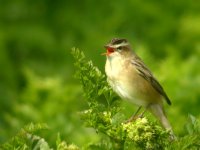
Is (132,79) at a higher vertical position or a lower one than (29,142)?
higher

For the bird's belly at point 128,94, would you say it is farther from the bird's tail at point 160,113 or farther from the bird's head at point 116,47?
the bird's head at point 116,47

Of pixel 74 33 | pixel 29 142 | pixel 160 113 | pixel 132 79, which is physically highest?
pixel 74 33

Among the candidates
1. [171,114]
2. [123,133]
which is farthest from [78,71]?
[171,114]

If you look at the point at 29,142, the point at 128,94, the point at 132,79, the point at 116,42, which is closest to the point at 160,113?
the point at 128,94

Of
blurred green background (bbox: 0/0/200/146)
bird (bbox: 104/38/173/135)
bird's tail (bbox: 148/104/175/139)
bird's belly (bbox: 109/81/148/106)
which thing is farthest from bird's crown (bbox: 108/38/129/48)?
blurred green background (bbox: 0/0/200/146)

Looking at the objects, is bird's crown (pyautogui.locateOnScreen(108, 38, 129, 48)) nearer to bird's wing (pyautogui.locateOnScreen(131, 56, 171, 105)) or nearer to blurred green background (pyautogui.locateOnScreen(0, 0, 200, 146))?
bird's wing (pyautogui.locateOnScreen(131, 56, 171, 105))

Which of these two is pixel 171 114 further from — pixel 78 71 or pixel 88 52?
pixel 88 52

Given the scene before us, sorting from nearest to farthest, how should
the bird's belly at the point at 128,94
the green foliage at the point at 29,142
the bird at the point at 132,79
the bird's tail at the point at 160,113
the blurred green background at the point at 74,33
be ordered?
the green foliage at the point at 29,142
the bird's tail at the point at 160,113
the bird's belly at the point at 128,94
the bird at the point at 132,79
the blurred green background at the point at 74,33

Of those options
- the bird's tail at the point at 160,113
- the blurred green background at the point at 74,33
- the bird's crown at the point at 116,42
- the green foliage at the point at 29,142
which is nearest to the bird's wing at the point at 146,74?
the bird's tail at the point at 160,113

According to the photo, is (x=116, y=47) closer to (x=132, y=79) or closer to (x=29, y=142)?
(x=132, y=79)
